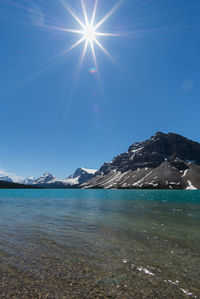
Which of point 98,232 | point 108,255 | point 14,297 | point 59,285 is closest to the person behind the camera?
point 14,297

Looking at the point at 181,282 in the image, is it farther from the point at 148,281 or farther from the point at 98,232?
the point at 98,232

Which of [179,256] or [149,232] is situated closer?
[179,256]

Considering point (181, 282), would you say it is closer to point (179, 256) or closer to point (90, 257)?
point (179, 256)

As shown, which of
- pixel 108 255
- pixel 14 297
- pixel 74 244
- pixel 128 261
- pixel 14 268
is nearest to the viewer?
pixel 14 297

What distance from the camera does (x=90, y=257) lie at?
38.5 ft

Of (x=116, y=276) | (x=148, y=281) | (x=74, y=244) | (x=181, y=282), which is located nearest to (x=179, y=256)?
(x=181, y=282)

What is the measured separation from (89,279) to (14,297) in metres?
3.63

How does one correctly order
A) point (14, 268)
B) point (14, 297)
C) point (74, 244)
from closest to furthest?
1. point (14, 297)
2. point (14, 268)
3. point (74, 244)

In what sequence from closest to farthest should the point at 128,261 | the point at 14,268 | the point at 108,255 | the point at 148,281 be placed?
the point at 148,281
the point at 14,268
the point at 128,261
the point at 108,255

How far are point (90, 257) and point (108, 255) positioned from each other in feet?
4.62

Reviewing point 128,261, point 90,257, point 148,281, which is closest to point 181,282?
point 148,281

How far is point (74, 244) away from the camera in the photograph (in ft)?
47.1

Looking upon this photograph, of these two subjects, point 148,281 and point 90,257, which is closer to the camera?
point 148,281

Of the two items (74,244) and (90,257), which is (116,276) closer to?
(90,257)
